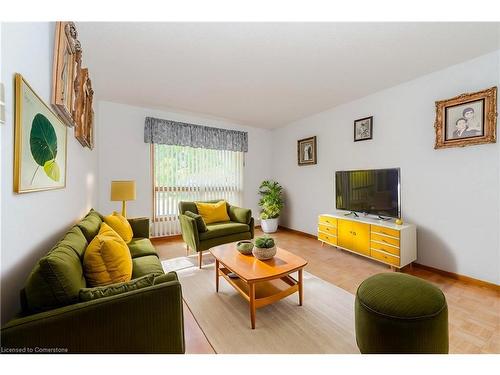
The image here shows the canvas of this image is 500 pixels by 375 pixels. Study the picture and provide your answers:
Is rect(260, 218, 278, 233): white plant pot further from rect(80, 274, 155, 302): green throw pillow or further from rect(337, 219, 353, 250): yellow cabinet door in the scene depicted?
rect(80, 274, 155, 302): green throw pillow

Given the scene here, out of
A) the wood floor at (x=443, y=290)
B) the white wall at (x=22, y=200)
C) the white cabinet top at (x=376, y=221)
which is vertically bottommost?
the wood floor at (x=443, y=290)

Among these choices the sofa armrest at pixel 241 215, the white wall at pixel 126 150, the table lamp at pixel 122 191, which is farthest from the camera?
the white wall at pixel 126 150

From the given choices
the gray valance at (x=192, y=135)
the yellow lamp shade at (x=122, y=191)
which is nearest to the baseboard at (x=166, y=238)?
the yellow lamp shade at (x=122, y=191)

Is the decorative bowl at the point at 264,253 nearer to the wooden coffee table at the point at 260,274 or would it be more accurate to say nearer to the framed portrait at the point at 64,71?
the wooden coffee table at the point at 260,274

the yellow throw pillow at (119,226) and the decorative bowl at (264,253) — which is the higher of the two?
the yellow throw pillow at (119,226)

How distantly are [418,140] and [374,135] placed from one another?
0.59 m

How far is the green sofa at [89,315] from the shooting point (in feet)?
2.80

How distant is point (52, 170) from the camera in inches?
54.7

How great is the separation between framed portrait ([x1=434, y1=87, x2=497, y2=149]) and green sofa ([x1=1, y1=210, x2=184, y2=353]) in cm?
319

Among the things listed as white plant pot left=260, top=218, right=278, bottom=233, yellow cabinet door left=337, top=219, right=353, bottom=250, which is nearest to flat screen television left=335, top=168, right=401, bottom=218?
yellow cabinet door left=337, top=219, right=353, bottom=250

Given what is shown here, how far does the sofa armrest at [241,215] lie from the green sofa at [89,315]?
7.36 ft

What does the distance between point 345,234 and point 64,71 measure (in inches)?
139

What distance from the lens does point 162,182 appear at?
402 centimetres

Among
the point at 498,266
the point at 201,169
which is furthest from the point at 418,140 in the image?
the point at 201,169
